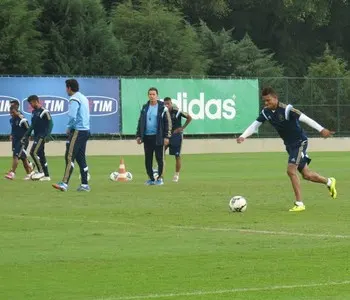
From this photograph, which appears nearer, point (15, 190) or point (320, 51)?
point (15, 190)

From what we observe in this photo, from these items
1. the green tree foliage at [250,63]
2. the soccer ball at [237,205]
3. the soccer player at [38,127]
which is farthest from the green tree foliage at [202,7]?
the soccer ball at [237,205]

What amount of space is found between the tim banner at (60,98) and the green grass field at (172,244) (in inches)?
734

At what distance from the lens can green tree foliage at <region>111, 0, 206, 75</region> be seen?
54.6 metres

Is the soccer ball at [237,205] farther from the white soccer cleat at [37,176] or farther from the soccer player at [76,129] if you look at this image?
the white soccer cleat at [37,176]

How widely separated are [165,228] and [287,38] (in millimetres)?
58294

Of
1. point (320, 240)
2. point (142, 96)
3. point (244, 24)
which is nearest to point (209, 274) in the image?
point (320, 240)

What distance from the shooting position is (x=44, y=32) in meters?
52.7

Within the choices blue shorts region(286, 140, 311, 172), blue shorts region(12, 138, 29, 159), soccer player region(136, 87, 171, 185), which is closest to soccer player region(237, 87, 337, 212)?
blue shorts region(286, 140, 311, 172)

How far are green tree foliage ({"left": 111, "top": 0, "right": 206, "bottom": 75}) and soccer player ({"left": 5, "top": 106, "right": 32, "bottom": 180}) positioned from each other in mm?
24764

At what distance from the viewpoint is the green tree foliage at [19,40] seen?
48.4 m

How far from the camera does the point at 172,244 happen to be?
13766 mm

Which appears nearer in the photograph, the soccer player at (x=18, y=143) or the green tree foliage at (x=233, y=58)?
the soccer player at (x=18, y=143)

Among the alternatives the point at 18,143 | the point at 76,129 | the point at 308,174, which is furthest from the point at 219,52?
the point at 308,174

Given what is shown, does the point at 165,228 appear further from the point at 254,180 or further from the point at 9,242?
the point at 254,180
